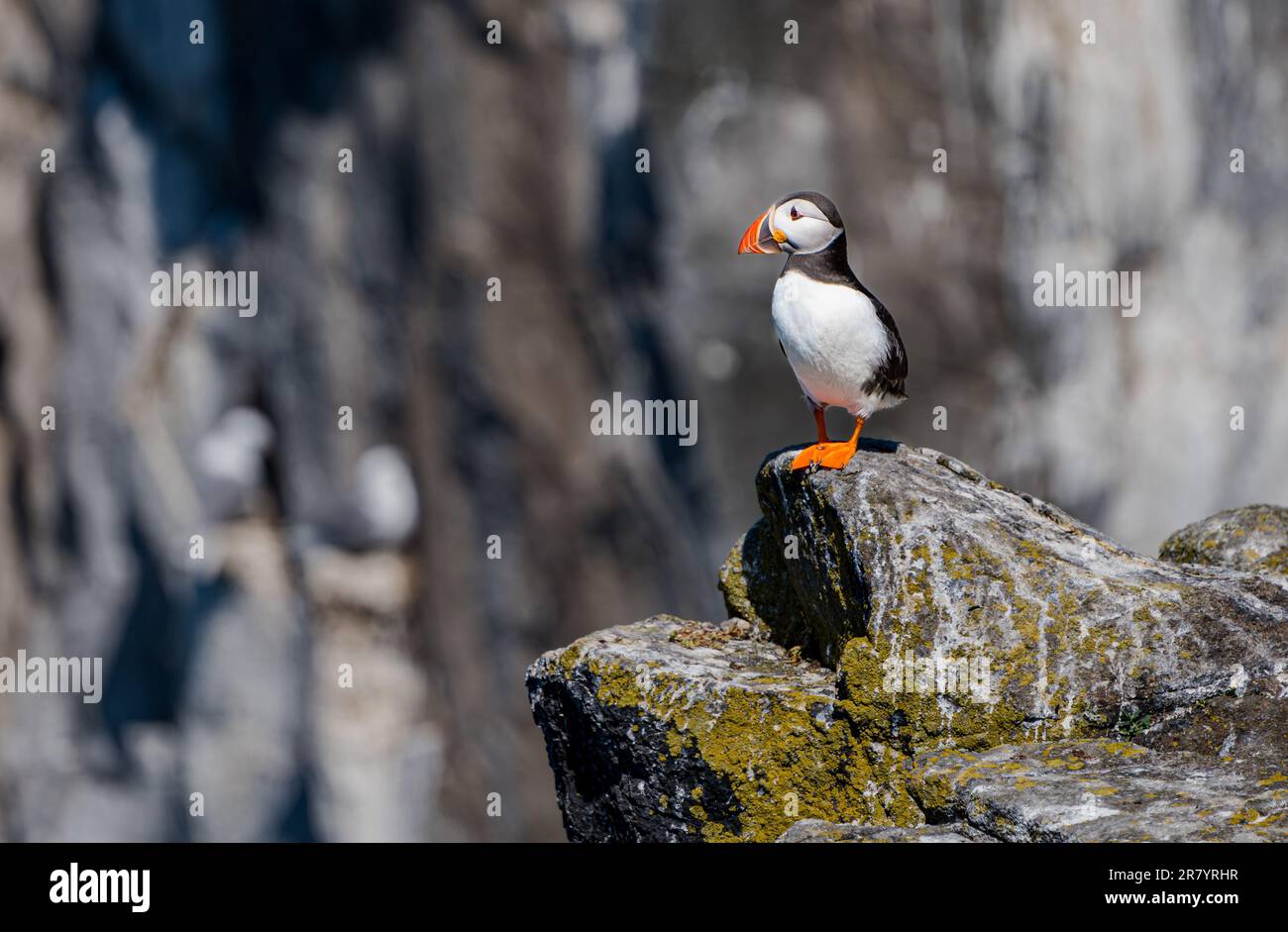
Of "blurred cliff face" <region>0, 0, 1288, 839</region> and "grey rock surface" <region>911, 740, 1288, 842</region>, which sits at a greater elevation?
"blurred cliff face" <region>0, 0, 1288, 839</region>

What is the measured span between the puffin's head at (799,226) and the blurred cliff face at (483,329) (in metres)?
9.26

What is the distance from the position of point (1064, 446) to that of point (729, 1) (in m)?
6.27

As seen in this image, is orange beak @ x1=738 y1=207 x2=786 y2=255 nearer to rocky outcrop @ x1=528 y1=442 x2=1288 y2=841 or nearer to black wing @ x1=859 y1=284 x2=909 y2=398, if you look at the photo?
black wing @ x1=859 y1=284 x2=909 y2=398

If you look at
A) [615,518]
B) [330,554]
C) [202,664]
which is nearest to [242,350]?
[330,554]

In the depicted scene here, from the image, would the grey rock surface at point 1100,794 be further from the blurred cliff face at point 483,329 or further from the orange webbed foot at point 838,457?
the blurred cliff face at point 483,329

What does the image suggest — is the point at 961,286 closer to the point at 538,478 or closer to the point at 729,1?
the point at 729,1

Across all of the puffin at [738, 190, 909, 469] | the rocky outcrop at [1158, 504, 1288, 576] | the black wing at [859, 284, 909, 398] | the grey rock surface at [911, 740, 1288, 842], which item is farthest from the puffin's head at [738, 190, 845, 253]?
the rocky outcrop at [1158, 504, 1288, 576]

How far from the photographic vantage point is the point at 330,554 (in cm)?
1731

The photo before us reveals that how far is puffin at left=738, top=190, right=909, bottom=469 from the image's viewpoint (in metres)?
6.03

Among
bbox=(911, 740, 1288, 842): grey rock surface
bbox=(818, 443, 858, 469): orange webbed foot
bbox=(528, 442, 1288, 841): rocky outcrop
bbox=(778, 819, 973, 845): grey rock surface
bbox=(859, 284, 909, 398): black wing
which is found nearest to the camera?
bbox=(911, 740, 1288, 842): grey rock surface

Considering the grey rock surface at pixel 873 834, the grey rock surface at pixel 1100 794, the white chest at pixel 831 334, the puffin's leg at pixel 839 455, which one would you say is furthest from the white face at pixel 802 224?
the grey rock surface at pixel 873 834

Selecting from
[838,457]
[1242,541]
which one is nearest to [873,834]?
[838,457]

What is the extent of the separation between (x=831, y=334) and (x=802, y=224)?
49 cm

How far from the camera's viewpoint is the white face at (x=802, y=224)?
237 inches
